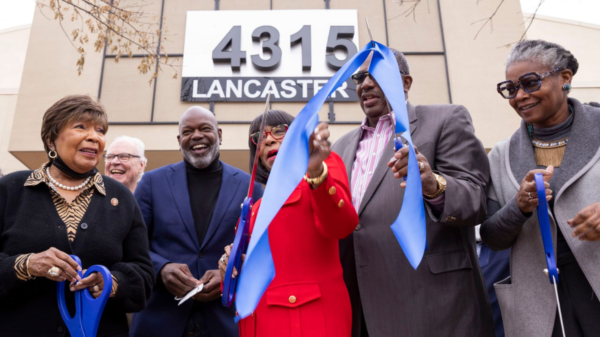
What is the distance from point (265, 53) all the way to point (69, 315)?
329 inches

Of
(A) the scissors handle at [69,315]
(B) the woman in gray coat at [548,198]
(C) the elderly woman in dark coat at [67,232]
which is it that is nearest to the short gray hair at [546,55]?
(B) the woman in gray coat at [548,198]

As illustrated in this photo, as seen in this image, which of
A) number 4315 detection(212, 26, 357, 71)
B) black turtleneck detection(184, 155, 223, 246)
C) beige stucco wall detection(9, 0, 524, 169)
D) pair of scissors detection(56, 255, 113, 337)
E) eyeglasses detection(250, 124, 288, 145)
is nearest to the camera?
pair of scissors detection(56, 255, 113, 337)

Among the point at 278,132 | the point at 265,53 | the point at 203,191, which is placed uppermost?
the point at 265,53

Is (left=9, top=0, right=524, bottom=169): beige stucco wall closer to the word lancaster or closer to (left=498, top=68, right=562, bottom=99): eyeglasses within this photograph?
the word lancaster

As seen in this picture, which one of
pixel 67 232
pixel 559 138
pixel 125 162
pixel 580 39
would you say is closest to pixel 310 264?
pixel 67 232

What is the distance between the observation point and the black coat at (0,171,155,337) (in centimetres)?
215

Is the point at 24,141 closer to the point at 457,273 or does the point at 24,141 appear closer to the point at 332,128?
the point at 332,128

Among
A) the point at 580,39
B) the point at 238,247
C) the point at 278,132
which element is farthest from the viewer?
the point at 580,39

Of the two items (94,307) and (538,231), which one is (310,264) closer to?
(94,307)

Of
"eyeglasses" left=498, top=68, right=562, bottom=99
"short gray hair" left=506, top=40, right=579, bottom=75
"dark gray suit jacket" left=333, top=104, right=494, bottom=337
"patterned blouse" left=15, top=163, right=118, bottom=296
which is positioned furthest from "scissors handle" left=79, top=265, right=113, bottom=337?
"short gray hair" left=506, top=40, right=579, bottom=75

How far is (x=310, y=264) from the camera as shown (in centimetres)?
212

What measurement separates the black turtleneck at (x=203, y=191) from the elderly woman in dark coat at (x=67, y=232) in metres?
0.47

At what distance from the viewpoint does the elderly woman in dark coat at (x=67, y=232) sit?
211 centimetres

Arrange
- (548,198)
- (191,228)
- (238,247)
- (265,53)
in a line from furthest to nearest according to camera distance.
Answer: (265,53), (191,228), (548,198), (238,247)
